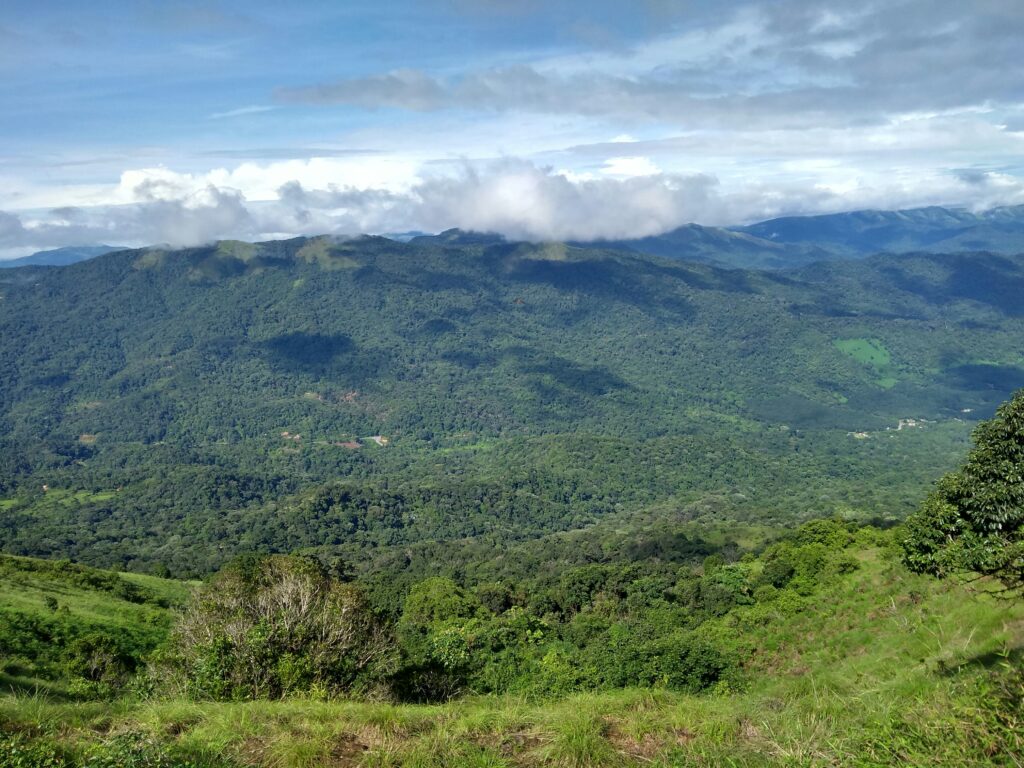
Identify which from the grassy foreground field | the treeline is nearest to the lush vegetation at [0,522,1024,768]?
the grassy foreground field

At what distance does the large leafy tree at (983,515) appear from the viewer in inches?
512

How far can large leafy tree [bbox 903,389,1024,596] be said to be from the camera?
13016 mm

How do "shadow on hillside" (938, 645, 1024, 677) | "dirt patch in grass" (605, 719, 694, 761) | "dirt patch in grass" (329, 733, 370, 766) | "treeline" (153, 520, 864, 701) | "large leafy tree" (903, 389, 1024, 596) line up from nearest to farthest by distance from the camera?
"dirt patch in grass" (329, 733, 370, 766) < "dirt patch in grass" (605, 719, 694, 761) < "shadow on hillside" (938, 645, 1024, 677) < "large leafy tree" (903, 389, 1024, 596) < "treeline" (153, 520, 864, 701)

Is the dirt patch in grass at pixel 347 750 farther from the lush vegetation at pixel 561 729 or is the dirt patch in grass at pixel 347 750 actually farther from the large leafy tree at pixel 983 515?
the large leafy tree at pixel 983 515

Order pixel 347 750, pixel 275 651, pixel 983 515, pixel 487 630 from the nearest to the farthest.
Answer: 1. pixel 347 750
2. pixel 275 651
3. pixel 983 515
4. pixel 487 630

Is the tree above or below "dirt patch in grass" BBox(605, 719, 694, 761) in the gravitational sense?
below

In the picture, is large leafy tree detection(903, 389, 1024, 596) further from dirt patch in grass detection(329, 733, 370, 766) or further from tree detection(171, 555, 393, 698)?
tree detection(171, 555, 393, 698)

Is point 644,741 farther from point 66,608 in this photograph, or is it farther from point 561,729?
point 66,608

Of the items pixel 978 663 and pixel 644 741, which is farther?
pixel 978 663

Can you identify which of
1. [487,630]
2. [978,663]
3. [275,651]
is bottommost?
[487,630]

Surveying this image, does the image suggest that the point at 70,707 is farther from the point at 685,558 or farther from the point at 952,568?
the point at 685,558

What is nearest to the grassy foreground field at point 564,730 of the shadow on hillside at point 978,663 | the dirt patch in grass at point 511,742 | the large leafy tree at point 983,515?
the dirt patch in grass at point 511,742

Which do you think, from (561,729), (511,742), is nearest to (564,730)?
(561,729)

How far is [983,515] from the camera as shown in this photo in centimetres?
1393
